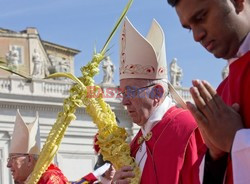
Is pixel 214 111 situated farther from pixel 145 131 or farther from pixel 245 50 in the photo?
pixel 145 131

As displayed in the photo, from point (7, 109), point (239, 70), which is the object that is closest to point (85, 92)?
point (239, 70)

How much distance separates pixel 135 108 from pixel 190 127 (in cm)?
33

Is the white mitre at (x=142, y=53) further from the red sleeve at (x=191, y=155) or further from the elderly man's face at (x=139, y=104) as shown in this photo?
the red sleeve at (x=191, y=155)

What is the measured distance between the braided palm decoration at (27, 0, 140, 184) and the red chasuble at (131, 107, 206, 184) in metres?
0.10

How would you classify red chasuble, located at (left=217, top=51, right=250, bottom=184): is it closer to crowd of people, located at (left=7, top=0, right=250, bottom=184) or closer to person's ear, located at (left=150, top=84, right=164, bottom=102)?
crowd of people, located at (left=7, top=0, right=250, bottom=184)

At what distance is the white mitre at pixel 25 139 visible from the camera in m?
6.05

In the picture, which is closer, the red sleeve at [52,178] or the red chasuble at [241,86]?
the red chasuble at [241,86]

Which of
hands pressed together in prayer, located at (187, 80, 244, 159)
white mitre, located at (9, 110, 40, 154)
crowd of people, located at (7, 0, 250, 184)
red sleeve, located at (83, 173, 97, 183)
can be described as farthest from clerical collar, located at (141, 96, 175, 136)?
white mitre, located at (9, 110, 40, 154)

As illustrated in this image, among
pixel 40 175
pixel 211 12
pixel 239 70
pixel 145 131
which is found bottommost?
pixel 40 175

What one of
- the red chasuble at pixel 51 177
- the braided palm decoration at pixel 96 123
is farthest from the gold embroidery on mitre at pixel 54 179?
the braided palm decoration at pixel 96 123

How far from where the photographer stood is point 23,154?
19.5 ft

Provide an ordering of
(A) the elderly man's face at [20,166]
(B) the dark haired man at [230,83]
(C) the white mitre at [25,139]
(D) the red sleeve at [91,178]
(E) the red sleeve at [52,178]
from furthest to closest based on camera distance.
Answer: (C) the white mitre at [25,139], (D) the red sleeve at [91,178], (A) the elderly man's face at [20,166], (E) the red sleeve at [52,178], (B) the dark haired man at [230,83]

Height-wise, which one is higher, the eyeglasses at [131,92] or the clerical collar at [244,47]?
the clerical collar at [244,47]

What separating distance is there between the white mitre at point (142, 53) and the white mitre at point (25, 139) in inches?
83.2
